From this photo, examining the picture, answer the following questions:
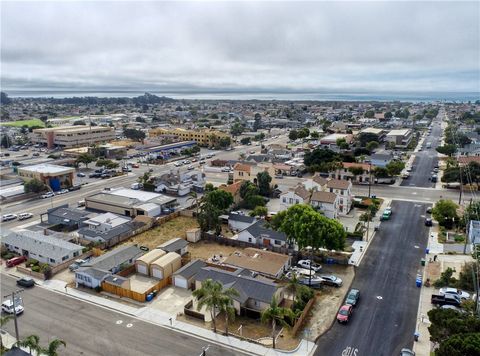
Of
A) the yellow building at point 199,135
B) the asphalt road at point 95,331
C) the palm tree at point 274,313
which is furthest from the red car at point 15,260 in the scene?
the yellow building at point 199,135

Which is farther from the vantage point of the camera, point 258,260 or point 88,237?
point 88,237

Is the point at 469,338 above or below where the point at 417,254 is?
above

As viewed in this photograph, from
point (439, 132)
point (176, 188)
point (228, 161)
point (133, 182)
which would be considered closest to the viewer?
point (176, 188)

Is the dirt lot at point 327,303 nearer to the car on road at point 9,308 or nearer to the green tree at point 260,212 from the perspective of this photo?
the green tree at point 260,212

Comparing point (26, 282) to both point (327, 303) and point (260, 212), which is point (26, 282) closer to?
point (327, 303)

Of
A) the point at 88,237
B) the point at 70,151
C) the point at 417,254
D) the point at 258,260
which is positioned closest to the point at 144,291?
the point at 258,260

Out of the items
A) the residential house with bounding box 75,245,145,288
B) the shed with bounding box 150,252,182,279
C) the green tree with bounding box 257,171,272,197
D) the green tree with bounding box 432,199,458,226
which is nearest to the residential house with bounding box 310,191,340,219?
the green tree with bounding box 257,171,272,197

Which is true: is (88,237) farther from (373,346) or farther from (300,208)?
(373,346)
